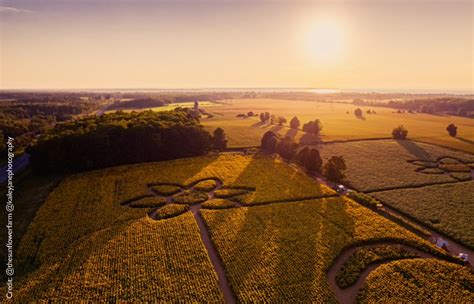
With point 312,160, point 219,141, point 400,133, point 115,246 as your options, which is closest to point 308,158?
point 312,160

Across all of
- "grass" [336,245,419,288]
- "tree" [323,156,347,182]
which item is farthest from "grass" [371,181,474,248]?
"grass" [336,245,419,288]

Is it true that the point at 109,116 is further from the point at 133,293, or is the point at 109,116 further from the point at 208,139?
the point at 133,293

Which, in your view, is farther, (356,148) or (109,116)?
(356,148)

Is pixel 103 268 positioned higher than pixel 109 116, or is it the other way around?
pixel 109 116

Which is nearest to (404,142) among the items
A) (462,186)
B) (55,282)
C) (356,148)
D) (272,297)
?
(356,148)

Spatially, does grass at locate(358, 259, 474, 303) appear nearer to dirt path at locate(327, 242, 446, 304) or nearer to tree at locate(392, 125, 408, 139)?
Result: dirt path at locate(327, 242, 446, 304)

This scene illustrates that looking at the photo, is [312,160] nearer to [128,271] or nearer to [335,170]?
[335,170]

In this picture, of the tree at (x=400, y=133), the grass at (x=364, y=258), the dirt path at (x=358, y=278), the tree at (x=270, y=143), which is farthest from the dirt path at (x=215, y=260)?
the tree at (x=400, y=133)
